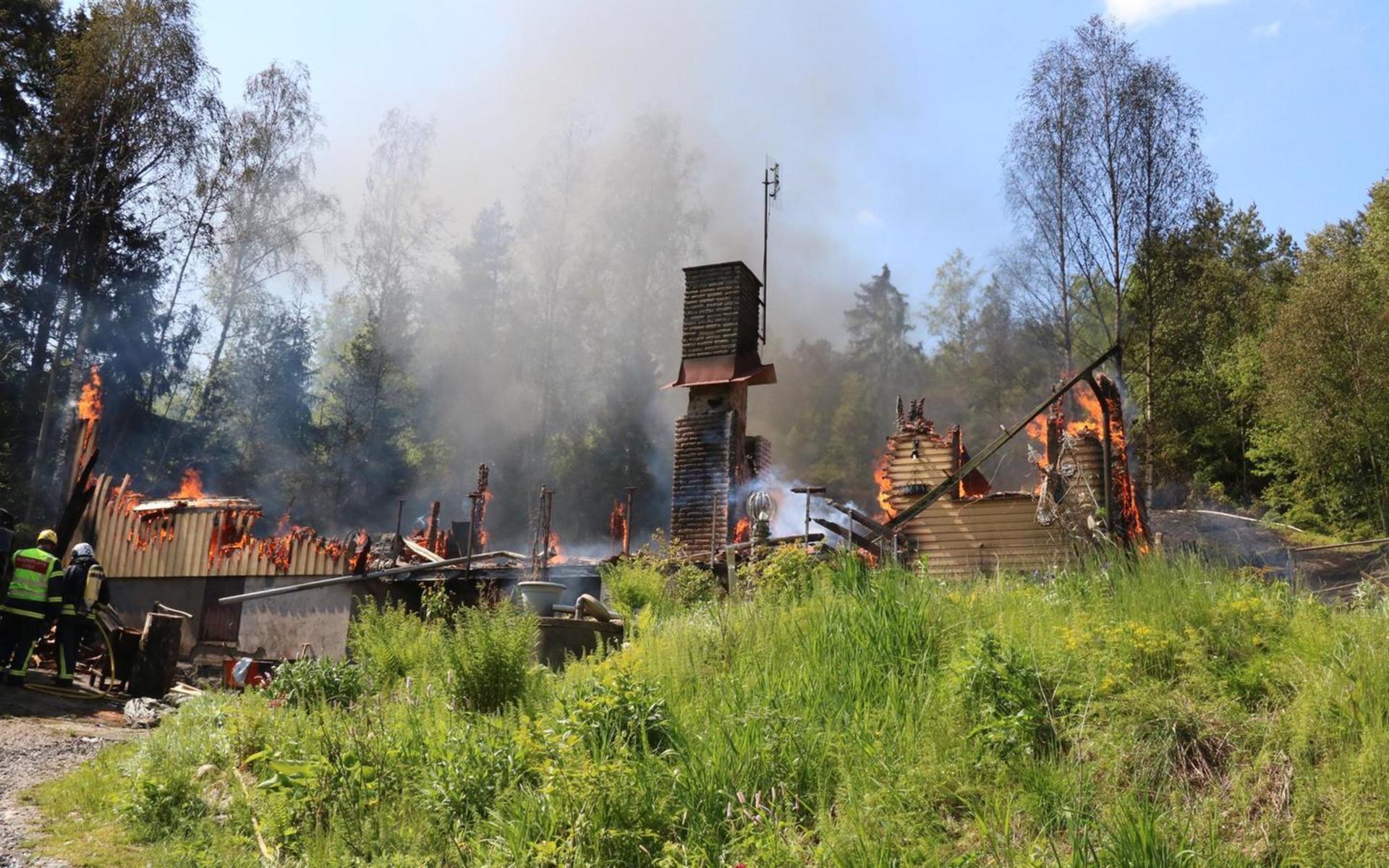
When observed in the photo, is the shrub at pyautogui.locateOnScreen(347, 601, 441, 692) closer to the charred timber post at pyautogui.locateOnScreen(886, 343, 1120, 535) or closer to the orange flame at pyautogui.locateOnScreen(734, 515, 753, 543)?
the charred timber post at pyautogui.locateOnScreen(886, 343, 1120, 535)

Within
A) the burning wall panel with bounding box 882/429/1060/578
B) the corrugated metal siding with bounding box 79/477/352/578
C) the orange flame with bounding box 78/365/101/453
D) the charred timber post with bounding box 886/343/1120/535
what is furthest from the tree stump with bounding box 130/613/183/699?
the orange flame with bounding box 78/365/101/453

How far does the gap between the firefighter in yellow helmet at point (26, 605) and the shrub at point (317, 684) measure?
218 inches

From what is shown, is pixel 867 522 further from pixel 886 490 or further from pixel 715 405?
pixel 715 405

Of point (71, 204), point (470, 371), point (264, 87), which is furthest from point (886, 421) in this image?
point (71, 204)

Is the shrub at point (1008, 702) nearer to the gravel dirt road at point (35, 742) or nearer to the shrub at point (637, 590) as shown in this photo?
the gravel dirt road at point (35, 742)

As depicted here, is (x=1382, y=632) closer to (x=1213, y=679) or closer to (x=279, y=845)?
(x=1213, y=679)

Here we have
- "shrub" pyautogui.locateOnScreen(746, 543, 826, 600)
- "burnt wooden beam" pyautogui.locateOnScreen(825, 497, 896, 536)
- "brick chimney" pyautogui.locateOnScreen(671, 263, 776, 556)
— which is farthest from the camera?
"brick chimney" pyautogui.locateOnScreen(671, 263, 776, 556)

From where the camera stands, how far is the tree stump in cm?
1238

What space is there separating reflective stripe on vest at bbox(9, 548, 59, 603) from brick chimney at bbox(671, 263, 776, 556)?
8975 mm

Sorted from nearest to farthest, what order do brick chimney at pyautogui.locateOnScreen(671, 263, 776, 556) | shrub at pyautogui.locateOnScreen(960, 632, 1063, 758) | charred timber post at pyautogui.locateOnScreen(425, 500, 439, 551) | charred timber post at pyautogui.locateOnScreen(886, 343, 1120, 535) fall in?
shrub at pyautogui.locateOnScreen(960, 632, 1063, 758)
charred timber post at pyautogui.locateOnScreen(886, 343, 1120, 535)
brick chimney at pyautogui.locateOnScreen(671, 263, 776, 556)
charred timber post at pyautogui.locateOnScreen(425, 500, 439, 551)

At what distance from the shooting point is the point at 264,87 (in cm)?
3344

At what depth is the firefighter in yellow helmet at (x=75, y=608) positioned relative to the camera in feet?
40.0

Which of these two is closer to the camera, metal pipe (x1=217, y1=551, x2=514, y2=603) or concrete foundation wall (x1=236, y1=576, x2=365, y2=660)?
metal pipe (x1=217, y1=551, x2=514, y2=603)

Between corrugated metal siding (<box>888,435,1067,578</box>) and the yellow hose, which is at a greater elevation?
corrugated metal siding (<box>888,435,1067,578</box>)
